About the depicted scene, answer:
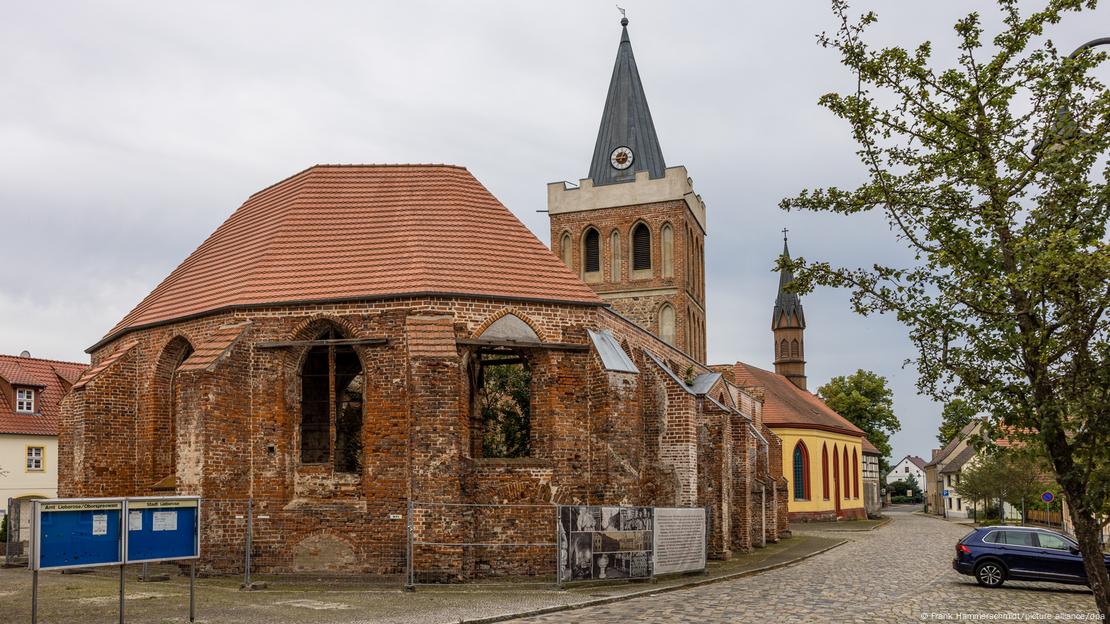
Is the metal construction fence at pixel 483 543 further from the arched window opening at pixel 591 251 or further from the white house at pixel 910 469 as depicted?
the white house at pixel 910 469

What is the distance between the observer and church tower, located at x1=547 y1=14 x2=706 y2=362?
39.5m

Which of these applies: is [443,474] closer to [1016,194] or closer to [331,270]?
[331,270]

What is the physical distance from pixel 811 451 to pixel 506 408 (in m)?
31.4

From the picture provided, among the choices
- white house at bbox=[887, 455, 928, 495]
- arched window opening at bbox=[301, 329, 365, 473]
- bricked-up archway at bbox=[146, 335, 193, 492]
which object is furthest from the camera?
white house at bbox=[887, 455, 928, 495]

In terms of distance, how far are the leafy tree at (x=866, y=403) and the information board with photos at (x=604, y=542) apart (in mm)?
55885

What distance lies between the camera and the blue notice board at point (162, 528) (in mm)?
12414

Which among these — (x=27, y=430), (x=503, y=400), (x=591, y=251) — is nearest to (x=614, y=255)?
(x=591, y=251)

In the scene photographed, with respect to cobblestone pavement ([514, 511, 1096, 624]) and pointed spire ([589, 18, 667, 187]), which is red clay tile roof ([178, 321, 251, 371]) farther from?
pointed spire ([589, 18, 667, 187])

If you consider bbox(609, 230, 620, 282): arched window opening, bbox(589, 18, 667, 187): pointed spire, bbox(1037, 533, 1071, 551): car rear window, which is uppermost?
bbox(589, 18, 667, 187): pointed spire

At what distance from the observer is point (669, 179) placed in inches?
1572

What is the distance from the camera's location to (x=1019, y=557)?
18.6m

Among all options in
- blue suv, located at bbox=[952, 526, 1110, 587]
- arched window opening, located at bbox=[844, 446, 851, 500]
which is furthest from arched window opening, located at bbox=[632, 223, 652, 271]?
arched window opening, located at bbox=[844, 446, 851, 500]

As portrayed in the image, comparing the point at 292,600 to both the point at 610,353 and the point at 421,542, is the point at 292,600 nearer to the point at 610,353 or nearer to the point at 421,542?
the point at 421,542

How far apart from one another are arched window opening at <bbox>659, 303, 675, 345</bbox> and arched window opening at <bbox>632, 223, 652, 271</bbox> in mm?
1912
